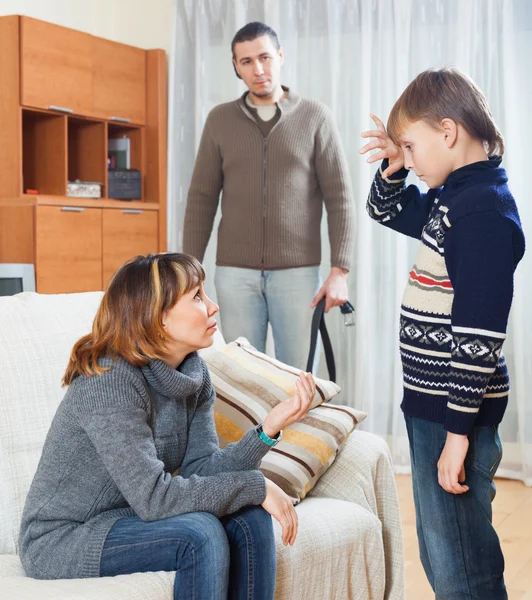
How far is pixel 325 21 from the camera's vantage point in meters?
4.26

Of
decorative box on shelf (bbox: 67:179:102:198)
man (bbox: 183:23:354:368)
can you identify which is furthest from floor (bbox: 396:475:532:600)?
decorative box on shelf (bbox: 67:179:102:198)

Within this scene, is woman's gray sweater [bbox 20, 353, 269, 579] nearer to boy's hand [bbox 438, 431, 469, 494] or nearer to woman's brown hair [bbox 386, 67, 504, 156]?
boy's hand [bbox 438, 431, 469, 494]

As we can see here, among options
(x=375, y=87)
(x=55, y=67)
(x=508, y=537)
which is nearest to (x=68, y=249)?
(x=55, y=67)

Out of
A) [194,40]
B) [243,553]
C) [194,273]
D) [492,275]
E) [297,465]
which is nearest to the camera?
[492,275]

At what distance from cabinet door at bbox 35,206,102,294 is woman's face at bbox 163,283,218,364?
2.34 meters

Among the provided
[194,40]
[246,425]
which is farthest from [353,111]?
[246,425]

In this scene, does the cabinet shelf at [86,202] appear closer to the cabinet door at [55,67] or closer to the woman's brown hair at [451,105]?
the cabinet door at [55,67]

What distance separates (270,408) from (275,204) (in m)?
1.21

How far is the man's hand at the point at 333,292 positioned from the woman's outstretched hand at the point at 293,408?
4.63 feet

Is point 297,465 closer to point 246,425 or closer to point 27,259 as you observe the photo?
point 246,425

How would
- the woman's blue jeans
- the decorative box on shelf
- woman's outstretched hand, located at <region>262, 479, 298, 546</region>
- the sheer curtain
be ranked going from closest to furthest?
the woman's blue jeans, woman's outstretched hand, located at <region>262, 479, 298, 546</region>, the sheer curtain, the decorative box on shelf

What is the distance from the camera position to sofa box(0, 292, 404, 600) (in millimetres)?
1916

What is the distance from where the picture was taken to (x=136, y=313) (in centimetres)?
176

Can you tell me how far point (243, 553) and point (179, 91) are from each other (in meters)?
3.27
